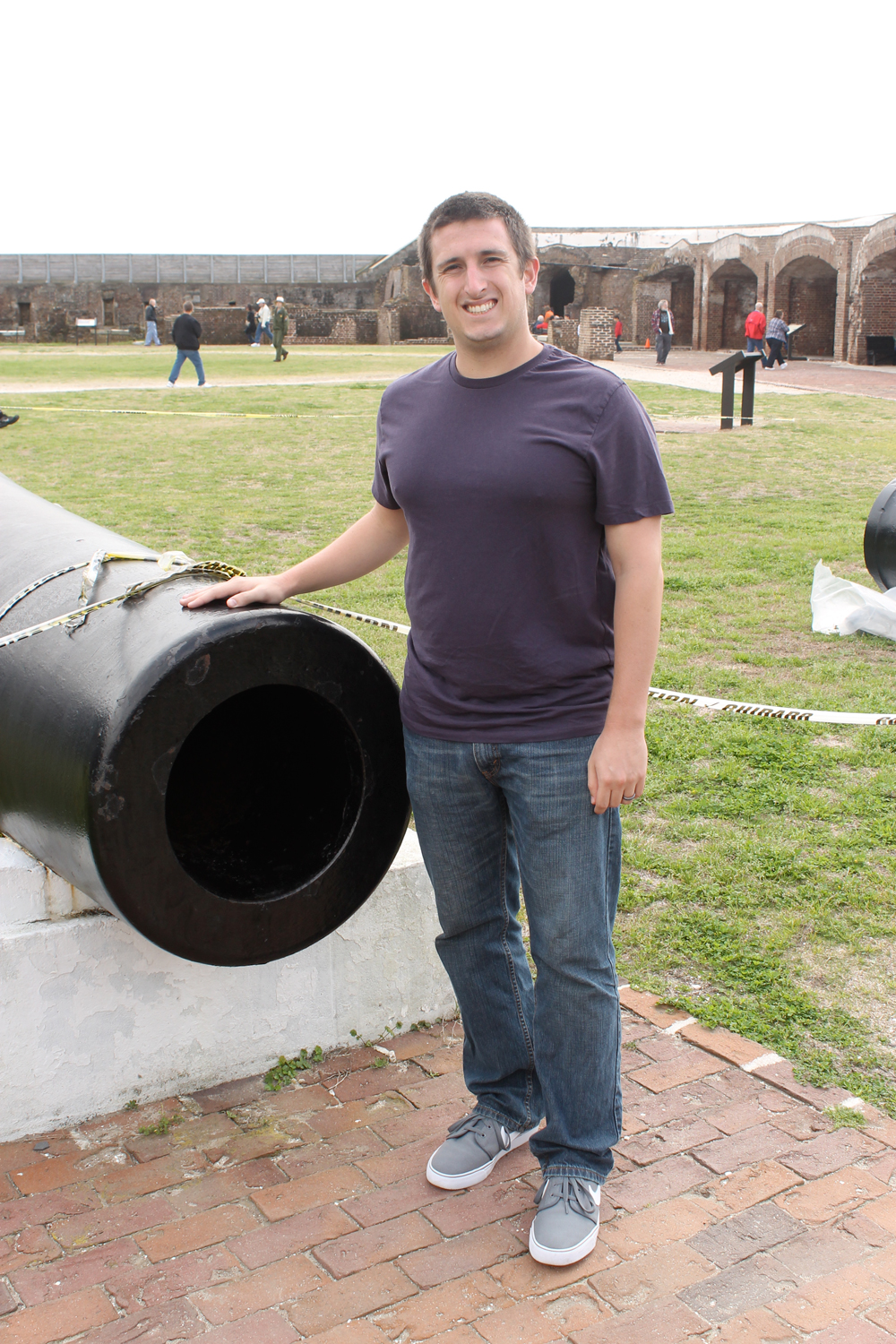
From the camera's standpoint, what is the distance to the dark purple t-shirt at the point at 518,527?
2.00m

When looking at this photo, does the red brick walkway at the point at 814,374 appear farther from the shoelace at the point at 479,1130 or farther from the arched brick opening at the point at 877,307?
the shoelace at the point at 479,1130

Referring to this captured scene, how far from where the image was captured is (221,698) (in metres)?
2.07

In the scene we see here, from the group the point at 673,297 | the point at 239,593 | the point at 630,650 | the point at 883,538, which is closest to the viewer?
the point at 630,650

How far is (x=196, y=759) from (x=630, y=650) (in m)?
0.98

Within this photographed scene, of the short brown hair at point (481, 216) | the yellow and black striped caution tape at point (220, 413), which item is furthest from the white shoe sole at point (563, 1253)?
the yellow and black striped caution tape at point (220, 413)

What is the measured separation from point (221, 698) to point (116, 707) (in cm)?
17

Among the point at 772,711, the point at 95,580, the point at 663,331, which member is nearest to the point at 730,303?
the point at 663,331

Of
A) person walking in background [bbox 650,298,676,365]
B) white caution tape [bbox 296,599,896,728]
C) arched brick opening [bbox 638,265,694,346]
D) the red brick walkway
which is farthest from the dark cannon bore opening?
arched brick opening [bbox 638,265,694,346]

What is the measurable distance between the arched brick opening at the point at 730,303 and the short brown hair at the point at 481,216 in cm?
3908

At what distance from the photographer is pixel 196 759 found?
255 cm

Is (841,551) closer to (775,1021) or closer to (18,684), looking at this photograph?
(775,1021)

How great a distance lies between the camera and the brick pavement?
81.3 inches

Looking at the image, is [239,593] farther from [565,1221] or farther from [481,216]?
[565,1221]

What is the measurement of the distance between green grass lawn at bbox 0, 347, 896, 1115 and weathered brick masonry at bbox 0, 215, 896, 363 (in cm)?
1728
